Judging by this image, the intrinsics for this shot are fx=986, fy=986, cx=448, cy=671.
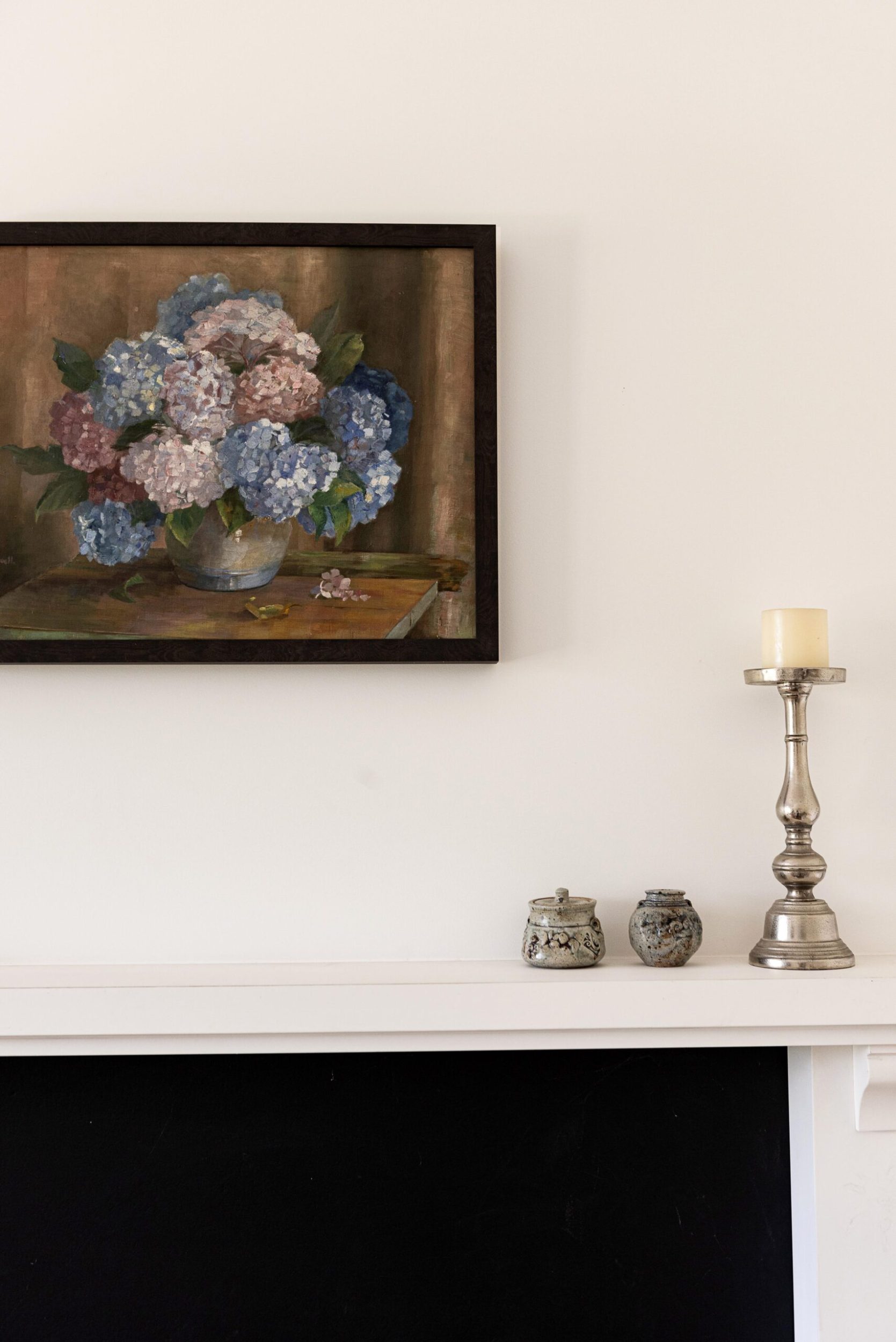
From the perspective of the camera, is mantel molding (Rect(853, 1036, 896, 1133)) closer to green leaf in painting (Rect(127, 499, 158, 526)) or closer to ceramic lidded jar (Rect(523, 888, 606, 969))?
ceramic lidded jar (Rect(523, 888, 606, 969))

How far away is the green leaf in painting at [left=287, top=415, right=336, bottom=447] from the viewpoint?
4.71 ft

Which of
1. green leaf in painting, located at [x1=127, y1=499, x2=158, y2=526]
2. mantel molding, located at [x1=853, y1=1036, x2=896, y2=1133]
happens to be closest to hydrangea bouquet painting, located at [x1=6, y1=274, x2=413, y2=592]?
green leaf in painting, located at [x1=127, y1=499, x2=158, y2=526]

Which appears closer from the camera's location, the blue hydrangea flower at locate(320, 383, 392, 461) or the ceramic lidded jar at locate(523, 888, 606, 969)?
the ceramic lidded jar at locate(523, 888, 606, 969)

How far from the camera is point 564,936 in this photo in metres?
1.32

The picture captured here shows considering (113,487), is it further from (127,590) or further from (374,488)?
(374,488)

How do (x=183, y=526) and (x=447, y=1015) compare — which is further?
(x=183, y=526)


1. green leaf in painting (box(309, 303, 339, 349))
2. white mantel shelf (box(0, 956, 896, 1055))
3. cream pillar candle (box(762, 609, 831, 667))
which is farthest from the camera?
green leaf in painting (box(309, 303, 339, 349))

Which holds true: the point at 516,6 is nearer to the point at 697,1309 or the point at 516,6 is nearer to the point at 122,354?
the point at 122,354

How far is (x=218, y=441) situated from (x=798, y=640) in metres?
0.87

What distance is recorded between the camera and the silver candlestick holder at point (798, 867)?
1323mm

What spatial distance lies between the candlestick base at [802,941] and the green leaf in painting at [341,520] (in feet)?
2.64

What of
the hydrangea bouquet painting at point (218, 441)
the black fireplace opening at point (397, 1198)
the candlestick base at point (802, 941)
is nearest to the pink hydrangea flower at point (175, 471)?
the hydrangea bouquet painting at point (218, 441)

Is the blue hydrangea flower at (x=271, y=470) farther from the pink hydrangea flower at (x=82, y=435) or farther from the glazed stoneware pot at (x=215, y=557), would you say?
the pink hydrangea flower at (x=82, y=435)

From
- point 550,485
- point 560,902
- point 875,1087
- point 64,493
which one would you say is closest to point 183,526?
point 64,493
